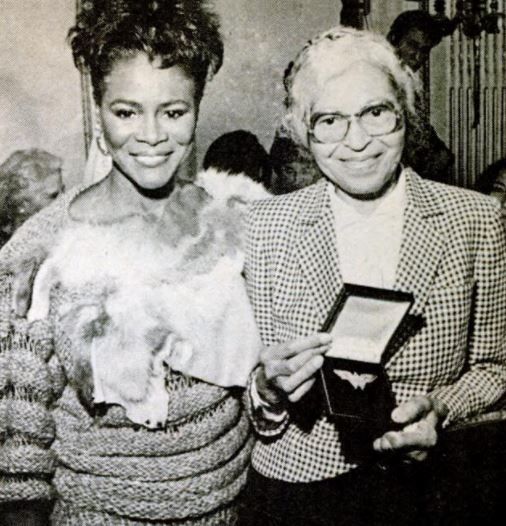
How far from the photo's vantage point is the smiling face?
3.11 ft

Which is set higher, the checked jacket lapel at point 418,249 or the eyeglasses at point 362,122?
the eyeglasses at point 362,122

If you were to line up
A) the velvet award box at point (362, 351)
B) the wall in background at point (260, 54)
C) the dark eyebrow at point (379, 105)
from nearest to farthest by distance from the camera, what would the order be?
the velvet award box at point (362, 351), the dark eyebrow at point (379, 105), the wall in background at point (260, 54)

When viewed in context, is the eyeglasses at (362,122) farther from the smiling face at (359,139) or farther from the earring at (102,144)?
the earring at (102,144)

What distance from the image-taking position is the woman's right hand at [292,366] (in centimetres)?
83

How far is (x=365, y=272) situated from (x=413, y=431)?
0.25 meters

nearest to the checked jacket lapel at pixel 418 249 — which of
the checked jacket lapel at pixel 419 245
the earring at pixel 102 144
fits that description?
the checked jacket lapel at pixel 419 245

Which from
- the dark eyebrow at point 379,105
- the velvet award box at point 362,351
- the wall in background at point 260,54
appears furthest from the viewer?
the wall in background at point 260,54

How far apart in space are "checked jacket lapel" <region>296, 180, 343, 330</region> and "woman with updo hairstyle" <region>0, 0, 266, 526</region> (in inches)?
4.9

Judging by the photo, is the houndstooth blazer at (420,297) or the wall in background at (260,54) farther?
the wall in background at (260,54)

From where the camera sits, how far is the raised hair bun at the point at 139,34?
97 centimetres

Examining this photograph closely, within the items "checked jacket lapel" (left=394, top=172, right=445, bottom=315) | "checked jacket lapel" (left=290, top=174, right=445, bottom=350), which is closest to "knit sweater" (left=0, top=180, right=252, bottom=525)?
"checked jacket lapel" (left=290, top=174, right=445, bottom=350)

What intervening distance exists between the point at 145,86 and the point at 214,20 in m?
0.19

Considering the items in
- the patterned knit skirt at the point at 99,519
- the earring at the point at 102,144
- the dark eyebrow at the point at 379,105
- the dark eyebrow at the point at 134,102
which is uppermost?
the dark eyebrow at the point at 134,102

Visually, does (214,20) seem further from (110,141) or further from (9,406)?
(9,406)
